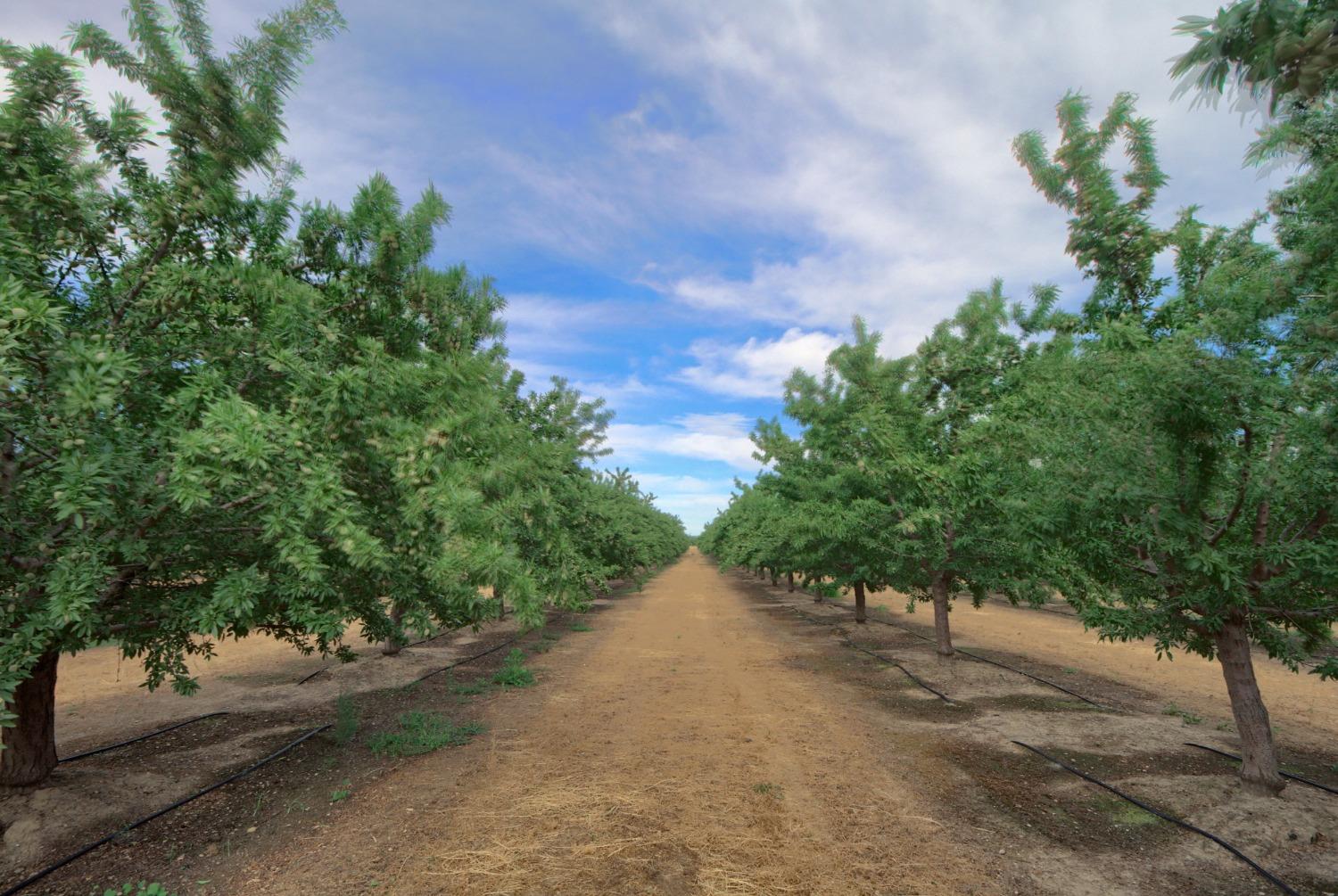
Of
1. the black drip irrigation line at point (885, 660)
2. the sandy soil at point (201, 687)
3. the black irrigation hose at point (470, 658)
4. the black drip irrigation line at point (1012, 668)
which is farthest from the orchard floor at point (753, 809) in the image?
the black irrigation hose at point (470, 658)

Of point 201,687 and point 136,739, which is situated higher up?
point 136,739

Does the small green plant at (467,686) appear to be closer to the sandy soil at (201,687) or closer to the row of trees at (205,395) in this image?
the sandy soil at (201,687)

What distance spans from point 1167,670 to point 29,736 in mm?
21510

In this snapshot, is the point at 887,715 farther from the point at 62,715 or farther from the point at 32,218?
the point at 62,715

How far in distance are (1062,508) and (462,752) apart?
9152 mm

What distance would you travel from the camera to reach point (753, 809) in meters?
6.98

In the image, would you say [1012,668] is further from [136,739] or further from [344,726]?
[136,739]

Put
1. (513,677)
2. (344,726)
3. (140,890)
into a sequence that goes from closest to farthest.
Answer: (140,890)
(344,726)
(513,677)

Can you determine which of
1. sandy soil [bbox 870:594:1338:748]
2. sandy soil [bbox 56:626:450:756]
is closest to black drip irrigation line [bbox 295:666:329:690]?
sandy soil [bbox 56:626:450:756]

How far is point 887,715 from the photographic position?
1111 cm

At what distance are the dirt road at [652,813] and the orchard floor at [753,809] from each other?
33 mm

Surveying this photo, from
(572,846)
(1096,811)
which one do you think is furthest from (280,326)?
(1096,811)

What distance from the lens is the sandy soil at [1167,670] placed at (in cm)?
1073

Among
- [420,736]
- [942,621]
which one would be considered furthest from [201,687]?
[942,621]
